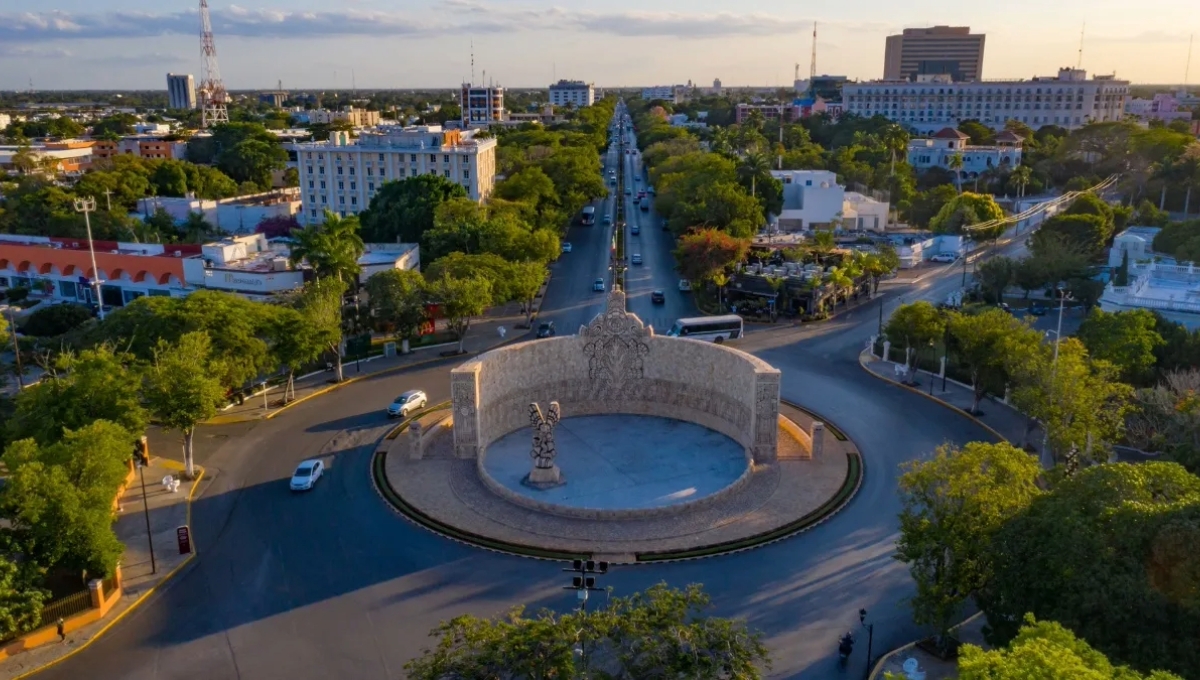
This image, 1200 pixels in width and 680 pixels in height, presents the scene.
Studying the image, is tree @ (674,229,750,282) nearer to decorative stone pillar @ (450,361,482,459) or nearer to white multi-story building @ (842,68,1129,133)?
decorative stone pillar @ (450,361,482,459)

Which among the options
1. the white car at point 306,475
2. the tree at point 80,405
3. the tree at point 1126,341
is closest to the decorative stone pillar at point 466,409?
the white car at point 306,475

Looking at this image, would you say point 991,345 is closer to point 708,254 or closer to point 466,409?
point 466,409

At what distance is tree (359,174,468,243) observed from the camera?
80938 mm

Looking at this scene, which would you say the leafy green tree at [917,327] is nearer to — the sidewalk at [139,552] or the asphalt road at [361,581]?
the asphalt road at [361,581]

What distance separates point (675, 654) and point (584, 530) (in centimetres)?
1325

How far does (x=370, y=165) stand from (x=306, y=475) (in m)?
71.1

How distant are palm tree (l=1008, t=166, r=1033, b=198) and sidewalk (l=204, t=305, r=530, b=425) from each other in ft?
258

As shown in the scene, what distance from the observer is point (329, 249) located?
2098 inches

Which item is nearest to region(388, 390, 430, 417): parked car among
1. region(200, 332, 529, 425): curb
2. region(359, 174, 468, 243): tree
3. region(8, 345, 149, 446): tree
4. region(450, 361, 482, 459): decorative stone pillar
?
region(200, 332, 529, 425): curb

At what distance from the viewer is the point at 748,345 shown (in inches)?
2267

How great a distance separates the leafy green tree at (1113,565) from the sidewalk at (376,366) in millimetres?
36022

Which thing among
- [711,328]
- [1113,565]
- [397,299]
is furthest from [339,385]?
[1113,565]


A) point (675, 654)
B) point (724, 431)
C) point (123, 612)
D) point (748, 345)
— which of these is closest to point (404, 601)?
point (123, 612)

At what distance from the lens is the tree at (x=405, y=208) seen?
8094 cm
